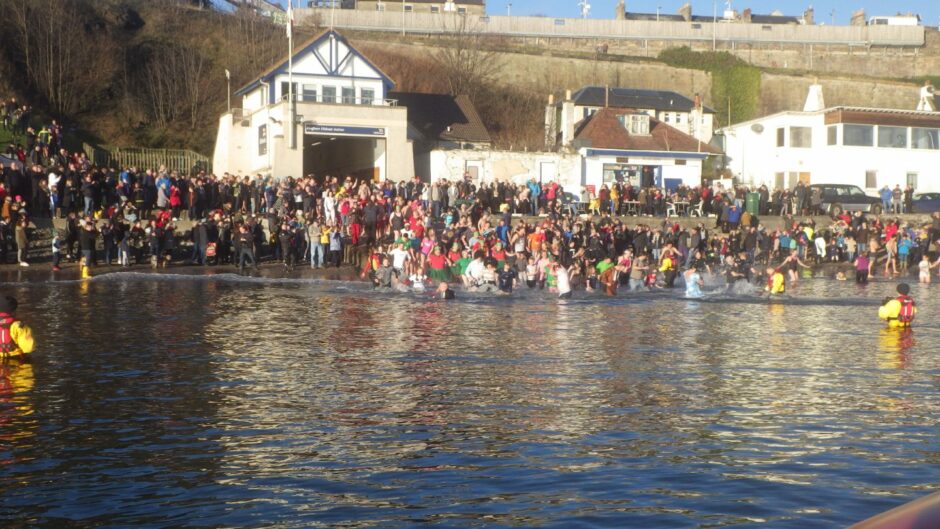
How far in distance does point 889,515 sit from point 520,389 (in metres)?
10.8

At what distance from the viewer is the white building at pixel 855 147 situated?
56.2m

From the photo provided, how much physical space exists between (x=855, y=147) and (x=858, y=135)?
718mm

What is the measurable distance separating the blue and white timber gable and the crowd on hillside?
1195cm

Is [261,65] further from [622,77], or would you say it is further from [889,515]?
[889,515]

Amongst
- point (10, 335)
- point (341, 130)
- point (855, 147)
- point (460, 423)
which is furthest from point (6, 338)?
point (855, 147)

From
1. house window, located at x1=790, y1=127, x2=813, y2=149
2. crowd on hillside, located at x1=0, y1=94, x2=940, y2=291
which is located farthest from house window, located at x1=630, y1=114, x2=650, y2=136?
crowd on hillside, located at x1=0, y1=94, x2=940, y2=291

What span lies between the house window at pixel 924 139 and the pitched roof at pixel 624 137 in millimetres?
11210

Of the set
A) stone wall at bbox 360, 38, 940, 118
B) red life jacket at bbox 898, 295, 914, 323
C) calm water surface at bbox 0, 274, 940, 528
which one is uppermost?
stone wall at bbox 360, 38, 940, 118

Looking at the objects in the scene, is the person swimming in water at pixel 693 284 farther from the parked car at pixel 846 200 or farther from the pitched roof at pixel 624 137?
the pitched roof at pixel 624 137

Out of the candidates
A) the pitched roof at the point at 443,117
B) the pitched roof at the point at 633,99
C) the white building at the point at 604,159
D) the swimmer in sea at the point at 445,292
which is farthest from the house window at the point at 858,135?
the swimmer in sea at the point at 445,292

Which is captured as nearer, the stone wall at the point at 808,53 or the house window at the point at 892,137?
the house window at the point at 892,137

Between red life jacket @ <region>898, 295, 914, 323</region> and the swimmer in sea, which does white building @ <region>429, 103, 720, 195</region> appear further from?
red life jacket @ <region>898, 295, 914, 323</region>

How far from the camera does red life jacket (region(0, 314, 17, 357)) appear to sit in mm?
16969

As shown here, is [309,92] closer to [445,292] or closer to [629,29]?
[445,292]
